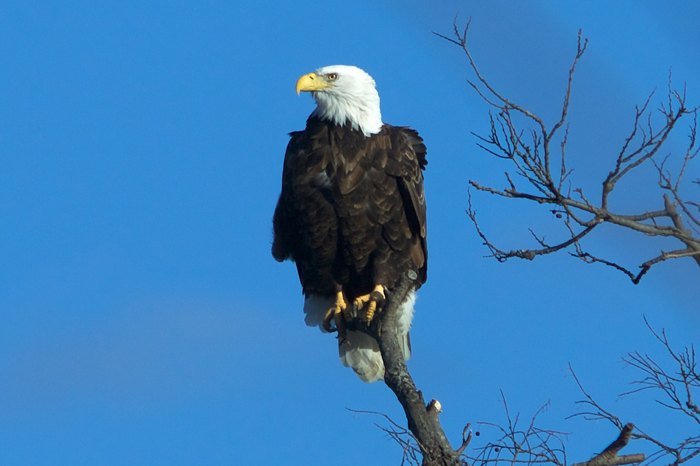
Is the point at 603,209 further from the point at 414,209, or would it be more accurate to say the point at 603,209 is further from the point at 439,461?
the point at 414,209

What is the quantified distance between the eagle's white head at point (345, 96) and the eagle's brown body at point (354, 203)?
64 mm

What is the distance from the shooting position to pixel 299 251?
276 inches

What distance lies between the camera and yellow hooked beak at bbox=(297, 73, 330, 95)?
7104mm

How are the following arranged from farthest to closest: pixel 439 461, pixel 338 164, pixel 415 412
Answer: pixel 338 164 → pixel 415 412 → pixel 439 461

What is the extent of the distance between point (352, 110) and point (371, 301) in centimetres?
112

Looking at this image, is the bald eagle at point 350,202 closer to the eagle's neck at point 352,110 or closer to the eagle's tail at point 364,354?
the eagle's neck at point 352,110

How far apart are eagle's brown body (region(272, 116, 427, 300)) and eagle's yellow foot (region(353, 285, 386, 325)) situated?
2.5 inches

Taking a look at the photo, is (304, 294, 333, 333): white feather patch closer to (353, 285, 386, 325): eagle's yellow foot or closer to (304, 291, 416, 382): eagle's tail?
(304, 291, 416, 382): eagle's tail

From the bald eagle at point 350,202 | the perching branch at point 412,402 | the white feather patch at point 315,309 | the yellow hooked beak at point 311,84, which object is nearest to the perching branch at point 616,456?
the perching branch at point 412,402

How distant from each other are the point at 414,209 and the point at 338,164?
516 millimetres

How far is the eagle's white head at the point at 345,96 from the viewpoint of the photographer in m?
6.88

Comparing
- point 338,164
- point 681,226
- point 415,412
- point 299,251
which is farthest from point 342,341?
point 681,226

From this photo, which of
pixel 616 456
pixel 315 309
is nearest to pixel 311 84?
pixel 315 309

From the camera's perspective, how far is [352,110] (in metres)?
6.92
